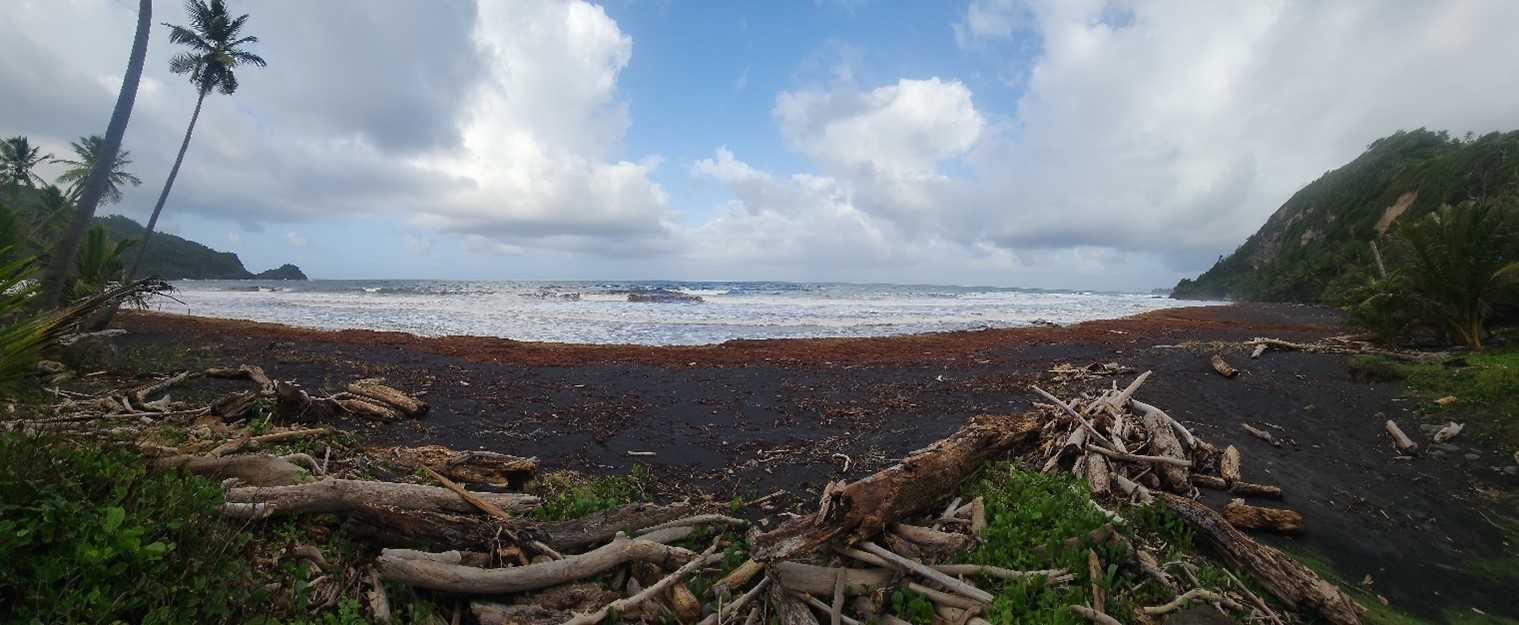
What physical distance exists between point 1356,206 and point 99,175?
89.8 m

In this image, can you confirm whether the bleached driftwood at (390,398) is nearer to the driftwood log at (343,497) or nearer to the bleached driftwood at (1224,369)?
the driftwood log at (343,497)

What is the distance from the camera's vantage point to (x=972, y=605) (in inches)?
141

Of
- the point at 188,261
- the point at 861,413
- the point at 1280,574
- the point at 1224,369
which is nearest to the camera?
the point at 1280,574

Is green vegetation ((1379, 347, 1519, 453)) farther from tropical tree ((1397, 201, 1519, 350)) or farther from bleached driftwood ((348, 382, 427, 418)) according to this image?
bleached driftwood ((348, 382, 427, 418))

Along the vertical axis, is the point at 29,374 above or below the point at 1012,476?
above

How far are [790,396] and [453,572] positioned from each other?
8826 mm

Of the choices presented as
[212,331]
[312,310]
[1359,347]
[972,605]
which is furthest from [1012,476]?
[312,310]

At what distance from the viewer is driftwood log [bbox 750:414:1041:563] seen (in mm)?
3859

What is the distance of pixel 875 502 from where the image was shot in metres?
4.13

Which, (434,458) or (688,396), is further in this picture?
(688,396)

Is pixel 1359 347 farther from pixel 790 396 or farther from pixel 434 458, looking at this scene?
pixel 434 458

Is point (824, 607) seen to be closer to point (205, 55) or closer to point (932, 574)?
point (932, 574)

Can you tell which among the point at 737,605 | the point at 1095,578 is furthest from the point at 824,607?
the point at 1095,578

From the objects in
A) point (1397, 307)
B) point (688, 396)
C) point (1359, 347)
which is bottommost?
point (688, 396)
